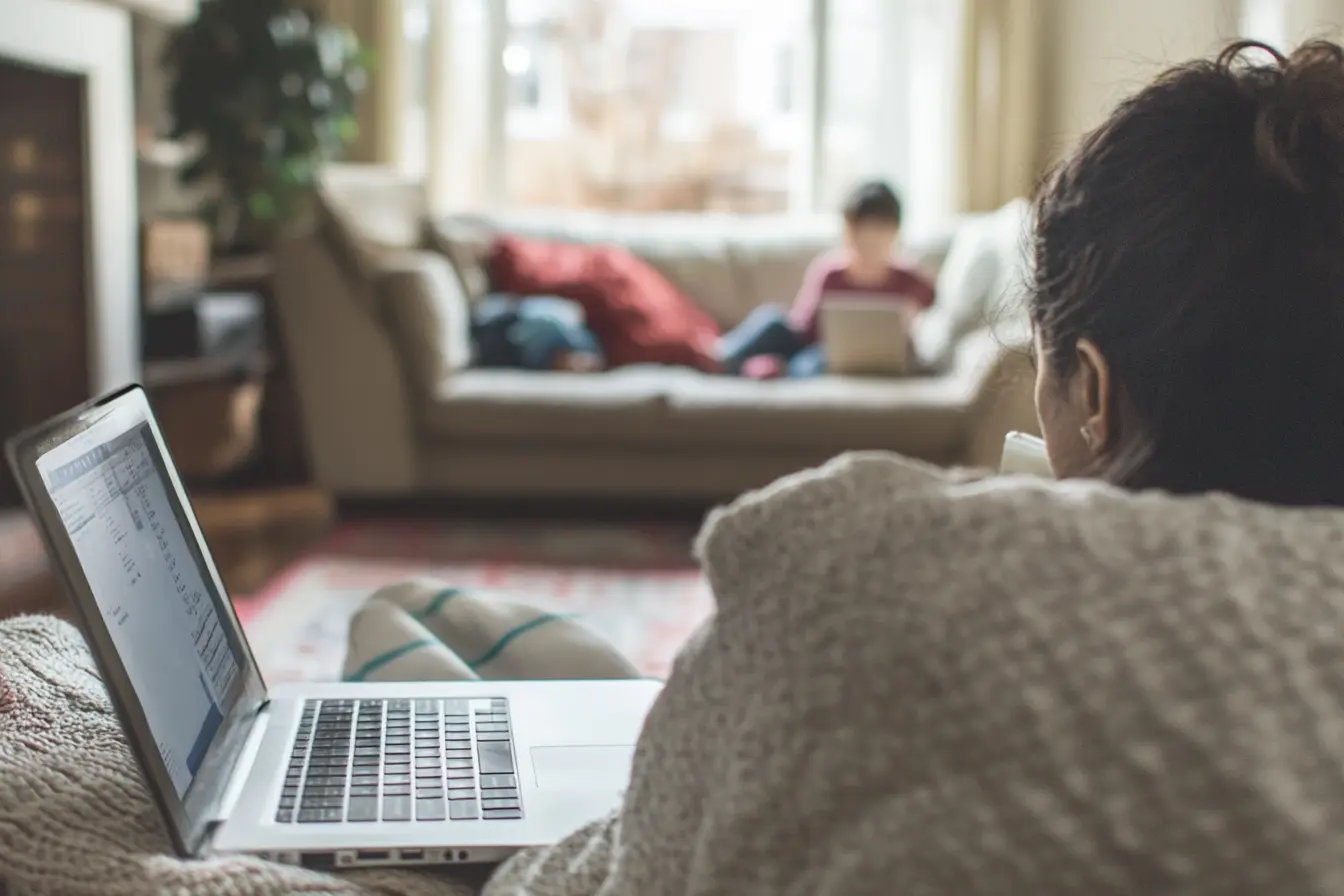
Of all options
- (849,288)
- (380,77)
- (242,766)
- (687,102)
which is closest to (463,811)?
(242,766)

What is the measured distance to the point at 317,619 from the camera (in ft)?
9.24

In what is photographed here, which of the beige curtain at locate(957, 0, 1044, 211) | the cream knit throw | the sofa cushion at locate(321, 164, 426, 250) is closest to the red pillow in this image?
the sofa cushion at locate(321, 164, 426, 250)

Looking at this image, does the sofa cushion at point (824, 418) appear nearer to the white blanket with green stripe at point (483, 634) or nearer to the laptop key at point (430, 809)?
the white blanket with green stripe at point (483, 634)

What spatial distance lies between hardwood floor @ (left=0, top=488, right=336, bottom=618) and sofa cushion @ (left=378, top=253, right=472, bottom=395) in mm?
454

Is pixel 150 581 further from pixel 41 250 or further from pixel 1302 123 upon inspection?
pixel 41 250

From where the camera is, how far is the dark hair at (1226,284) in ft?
2.21

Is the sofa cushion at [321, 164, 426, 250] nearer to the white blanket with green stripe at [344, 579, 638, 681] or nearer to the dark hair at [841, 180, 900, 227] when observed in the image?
the dark hair at [841, 180, 900, 227]

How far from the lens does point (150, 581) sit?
85cm

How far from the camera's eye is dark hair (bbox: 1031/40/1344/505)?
0.67 meters

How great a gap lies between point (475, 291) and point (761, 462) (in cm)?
100

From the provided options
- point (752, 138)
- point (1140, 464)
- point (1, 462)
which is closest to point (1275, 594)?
point (1140, 464)

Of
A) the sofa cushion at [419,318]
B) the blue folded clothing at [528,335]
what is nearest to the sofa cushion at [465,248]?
the blue folded clothing at [528,335]

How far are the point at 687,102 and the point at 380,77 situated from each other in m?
1.11

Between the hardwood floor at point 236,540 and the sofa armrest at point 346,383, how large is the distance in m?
0.17
